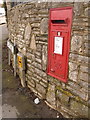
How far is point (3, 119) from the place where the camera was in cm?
255

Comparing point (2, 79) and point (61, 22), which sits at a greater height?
point (61, 22)

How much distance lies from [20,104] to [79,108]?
135 cm

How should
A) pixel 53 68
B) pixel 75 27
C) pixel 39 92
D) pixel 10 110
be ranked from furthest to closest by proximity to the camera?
pixel 39 92, pixel 10 110, pixel 53 68, pixel 75 27

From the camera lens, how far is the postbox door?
2271 mm

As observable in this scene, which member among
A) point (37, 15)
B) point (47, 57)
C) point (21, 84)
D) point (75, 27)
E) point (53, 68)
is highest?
point (37, 15)

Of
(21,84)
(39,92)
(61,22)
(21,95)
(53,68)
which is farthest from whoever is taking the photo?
(21,84)

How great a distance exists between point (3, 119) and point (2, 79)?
181 cm

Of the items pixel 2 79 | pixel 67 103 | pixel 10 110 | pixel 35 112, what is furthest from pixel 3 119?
pixel 2 79

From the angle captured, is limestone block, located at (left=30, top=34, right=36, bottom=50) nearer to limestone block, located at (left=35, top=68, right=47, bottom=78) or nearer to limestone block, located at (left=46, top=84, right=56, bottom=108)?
limestone block, located at (left=35, top=68, right=47, bottom=78)

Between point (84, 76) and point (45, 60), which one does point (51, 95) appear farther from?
point (84, 76)

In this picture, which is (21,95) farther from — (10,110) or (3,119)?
(3,119)

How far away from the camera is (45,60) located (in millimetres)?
2719

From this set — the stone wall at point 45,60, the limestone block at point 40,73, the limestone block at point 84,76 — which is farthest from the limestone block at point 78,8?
the limestone block at point 40,73

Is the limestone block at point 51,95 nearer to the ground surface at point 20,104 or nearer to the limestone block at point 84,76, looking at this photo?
the ground surface at point 20,104
